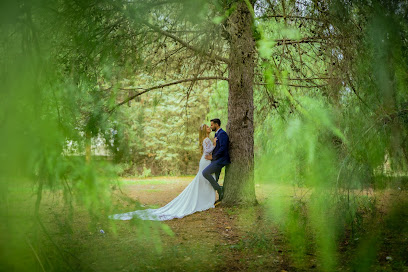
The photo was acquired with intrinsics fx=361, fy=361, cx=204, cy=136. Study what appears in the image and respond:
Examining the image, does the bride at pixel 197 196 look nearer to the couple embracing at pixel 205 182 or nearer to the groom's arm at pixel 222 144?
the couple embracing at pixel 205 182

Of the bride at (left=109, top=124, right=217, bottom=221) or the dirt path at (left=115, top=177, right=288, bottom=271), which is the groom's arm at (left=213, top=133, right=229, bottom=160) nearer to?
the bride at (left=109, top=124, right=217, bottom=221)

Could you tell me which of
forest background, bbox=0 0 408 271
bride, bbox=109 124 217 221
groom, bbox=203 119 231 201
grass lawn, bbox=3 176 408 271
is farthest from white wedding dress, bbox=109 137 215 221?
forest background, bbox=0 0 408 271

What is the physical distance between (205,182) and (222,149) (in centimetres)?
84

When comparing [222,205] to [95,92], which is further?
[222,205]

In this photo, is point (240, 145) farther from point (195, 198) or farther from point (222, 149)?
point (195, 198)

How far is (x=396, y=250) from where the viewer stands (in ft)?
12.0

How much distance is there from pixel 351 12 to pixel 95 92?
9.09 feet

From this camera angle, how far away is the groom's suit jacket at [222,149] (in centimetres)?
639

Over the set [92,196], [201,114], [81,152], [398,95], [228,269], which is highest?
[201,114]

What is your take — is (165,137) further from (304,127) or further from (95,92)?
(304,127)

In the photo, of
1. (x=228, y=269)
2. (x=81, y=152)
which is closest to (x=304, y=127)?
(x=81, y=152)

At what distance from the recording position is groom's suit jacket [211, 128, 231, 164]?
21.0 feet

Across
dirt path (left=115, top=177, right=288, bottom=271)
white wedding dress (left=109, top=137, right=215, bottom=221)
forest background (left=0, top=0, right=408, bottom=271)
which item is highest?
forest background (left=0, top=0, right=408, bottom=271)

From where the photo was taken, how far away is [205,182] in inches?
269
